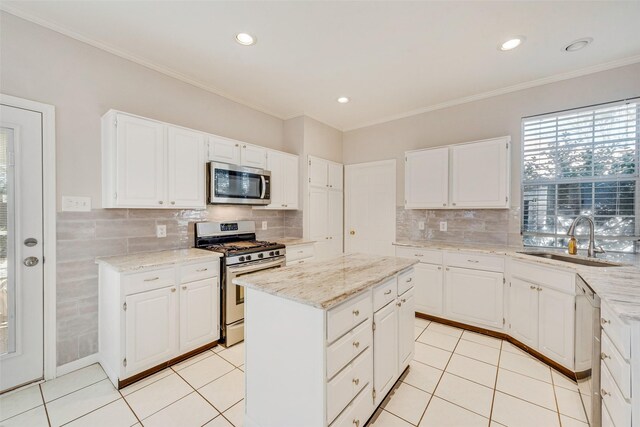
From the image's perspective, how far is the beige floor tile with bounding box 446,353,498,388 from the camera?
7.06 feet

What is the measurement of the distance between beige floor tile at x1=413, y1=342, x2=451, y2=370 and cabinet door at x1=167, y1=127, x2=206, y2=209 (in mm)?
2680

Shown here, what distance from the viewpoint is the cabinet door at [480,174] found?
303 centimetres

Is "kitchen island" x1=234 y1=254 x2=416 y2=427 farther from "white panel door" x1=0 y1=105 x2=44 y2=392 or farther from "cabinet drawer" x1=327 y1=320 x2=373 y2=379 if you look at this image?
"white panel door" x1=0 y1=105 x2=44 y2=392

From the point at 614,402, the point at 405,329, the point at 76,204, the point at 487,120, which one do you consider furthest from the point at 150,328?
the point at 487,120

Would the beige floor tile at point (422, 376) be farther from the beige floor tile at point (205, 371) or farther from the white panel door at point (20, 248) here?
the white panel door at point (20, 248)

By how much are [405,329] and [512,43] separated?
2.66 metres

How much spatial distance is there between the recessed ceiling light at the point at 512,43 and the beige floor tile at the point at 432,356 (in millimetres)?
2912

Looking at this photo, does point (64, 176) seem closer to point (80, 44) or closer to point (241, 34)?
point (80, 44)

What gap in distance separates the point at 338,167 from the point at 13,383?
4287 millimetres

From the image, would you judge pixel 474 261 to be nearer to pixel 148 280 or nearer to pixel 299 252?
pixel 299 252

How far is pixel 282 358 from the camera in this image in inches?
57.5

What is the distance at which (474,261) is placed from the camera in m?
2.96

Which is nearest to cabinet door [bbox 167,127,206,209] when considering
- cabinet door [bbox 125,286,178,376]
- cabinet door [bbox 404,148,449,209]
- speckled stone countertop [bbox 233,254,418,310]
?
cabinet door [bbox 125,286,178,376]

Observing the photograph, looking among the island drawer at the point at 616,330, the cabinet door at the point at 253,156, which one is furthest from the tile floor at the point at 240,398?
the cabinet door at the point at 253,156
